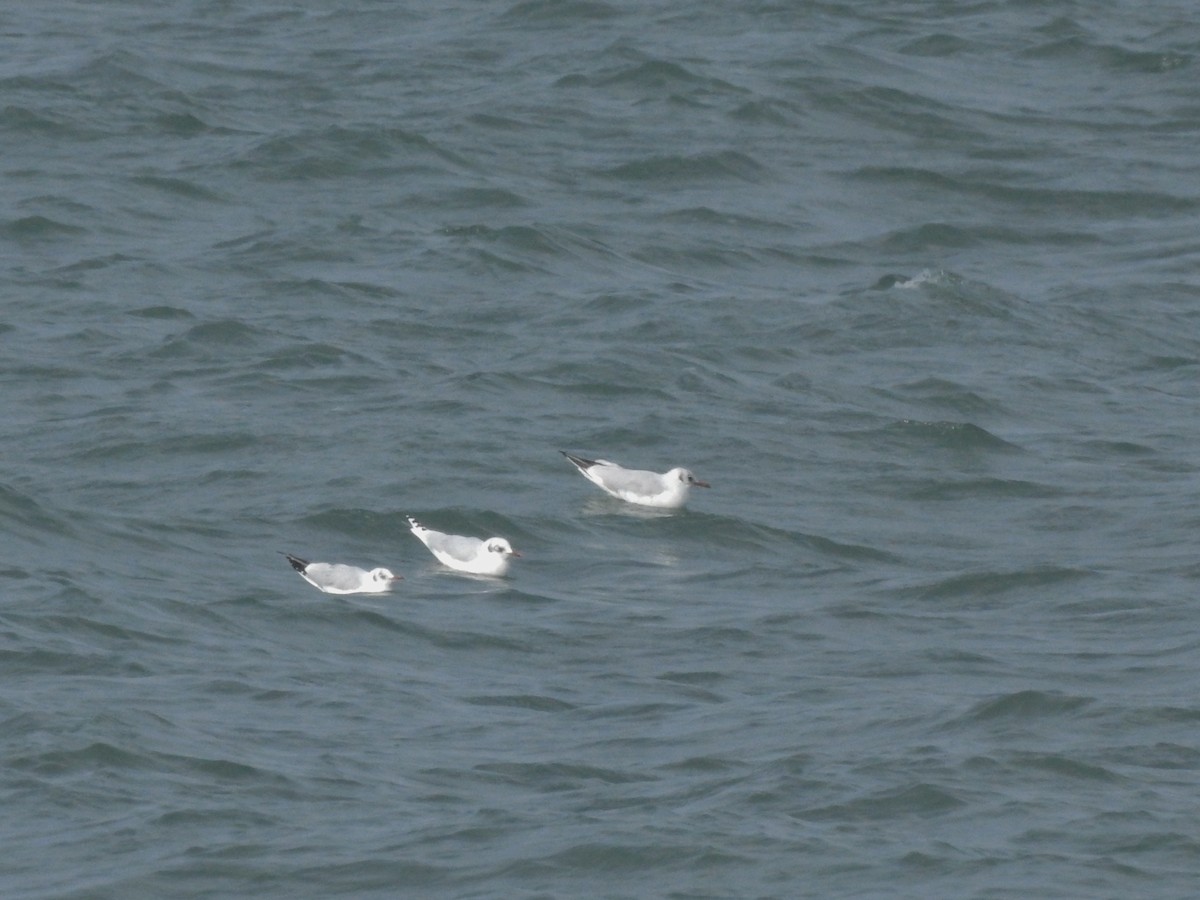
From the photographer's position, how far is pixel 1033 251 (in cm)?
2552

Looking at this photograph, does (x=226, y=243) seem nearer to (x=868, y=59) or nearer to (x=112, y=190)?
(x=112, y=190)

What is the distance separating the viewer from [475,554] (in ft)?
56.6

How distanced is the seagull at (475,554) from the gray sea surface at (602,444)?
13 centimetres

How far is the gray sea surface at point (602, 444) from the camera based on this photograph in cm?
1284

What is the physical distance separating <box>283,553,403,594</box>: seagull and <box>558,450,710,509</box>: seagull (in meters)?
2.70

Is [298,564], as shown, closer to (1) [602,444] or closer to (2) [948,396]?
(1) [602,444]

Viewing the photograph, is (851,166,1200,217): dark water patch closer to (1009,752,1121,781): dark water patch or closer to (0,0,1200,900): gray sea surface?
(0,0,1200,900): gray sea surface

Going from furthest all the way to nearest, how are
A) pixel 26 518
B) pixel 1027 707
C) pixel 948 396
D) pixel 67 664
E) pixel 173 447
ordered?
pixel 948 396, pixel 173 447, pixel 26 518, pixel 67 664, pixel 1027 707

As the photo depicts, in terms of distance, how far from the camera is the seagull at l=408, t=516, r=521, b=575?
56.6 ft

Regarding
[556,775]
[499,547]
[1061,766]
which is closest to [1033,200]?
[499,547]

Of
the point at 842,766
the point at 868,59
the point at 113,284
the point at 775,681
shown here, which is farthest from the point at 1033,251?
the point at 842,766

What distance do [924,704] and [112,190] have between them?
1451 cm

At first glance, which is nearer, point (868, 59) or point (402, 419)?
point (402, 419)

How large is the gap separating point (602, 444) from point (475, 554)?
344cm
